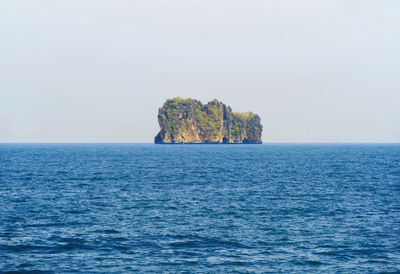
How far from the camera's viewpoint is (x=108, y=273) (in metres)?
20.7

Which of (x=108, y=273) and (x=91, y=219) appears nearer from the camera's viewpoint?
(x=108, y=273)

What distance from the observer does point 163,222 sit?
32.0 metres

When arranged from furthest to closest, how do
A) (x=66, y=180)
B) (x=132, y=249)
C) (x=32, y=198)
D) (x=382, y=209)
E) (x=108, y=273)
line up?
(x=66, y=180), (x=32, y=198), (x=382, y=209), (x=132, y=249), (x=108, y=273)

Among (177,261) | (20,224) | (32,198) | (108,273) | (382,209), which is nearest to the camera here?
(108,273)

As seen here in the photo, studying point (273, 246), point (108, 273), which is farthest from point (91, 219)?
point (273, 246)

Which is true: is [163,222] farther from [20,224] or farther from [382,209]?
[382,209]

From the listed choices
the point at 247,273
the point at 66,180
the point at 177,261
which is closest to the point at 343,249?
the point at 247,273

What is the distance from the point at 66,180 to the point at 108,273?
144 feet

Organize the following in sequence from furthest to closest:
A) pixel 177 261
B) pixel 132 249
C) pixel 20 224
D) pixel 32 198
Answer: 1. pixel 32 198
2. pixel 20 224
3. pixel 132 249
4. pixel 177 261

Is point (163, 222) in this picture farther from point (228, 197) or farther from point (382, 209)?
point (382, 209)

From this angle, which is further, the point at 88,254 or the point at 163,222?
the point at 163,222

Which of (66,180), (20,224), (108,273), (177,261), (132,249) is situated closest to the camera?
(108,273)

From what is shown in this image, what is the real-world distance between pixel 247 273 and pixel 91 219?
55.2ft

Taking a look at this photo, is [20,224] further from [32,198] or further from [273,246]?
[273,246]
